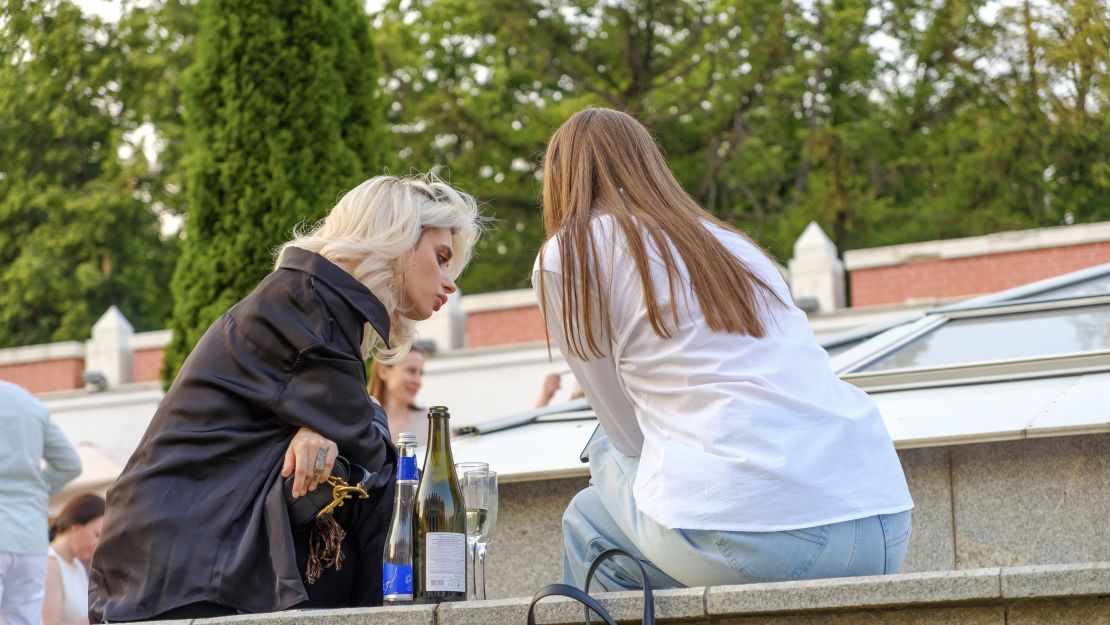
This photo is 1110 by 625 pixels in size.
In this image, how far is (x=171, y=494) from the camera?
10.2 feet

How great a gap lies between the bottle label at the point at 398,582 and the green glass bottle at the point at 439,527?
12mm

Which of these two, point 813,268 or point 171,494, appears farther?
point 813,268

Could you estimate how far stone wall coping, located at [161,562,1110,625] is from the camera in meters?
2.45

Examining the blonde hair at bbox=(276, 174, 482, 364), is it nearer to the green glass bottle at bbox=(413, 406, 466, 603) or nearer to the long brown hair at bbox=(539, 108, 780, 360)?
the green glass bottle at bbox=(413, 406, 466, 603)

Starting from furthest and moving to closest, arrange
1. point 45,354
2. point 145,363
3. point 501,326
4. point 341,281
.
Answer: point 45,354 → point 145,363 → point 501,326 → point 341,281

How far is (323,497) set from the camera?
124 inches

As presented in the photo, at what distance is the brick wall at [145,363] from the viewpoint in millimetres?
20844

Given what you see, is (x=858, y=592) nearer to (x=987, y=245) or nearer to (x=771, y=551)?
(x=771, y=551)

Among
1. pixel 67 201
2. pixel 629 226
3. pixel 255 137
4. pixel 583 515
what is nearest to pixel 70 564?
pixel 583 515

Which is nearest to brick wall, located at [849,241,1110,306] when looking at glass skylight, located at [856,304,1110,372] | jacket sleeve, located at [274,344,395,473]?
glass skylight, located at [856,304,1110,372]

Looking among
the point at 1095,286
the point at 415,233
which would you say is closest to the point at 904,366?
the point at 1095,286

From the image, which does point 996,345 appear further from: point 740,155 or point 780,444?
point 740,155

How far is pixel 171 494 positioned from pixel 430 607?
71cm

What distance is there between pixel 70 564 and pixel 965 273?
12190mm
